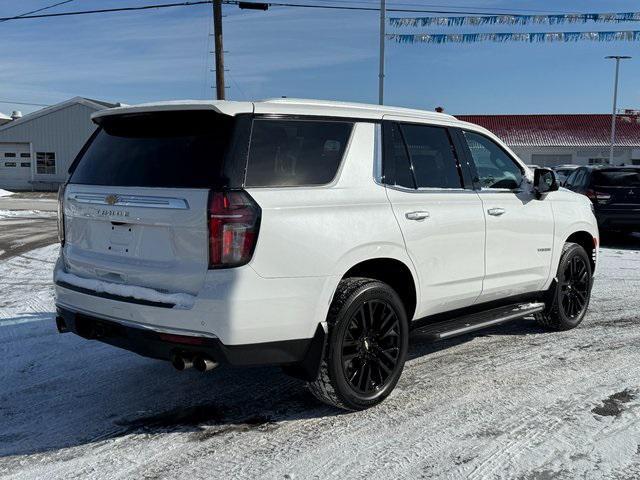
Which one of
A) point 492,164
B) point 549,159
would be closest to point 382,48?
point 492,164

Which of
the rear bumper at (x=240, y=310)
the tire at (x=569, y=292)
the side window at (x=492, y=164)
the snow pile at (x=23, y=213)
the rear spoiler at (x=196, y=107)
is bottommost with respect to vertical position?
the snow pile at (x=23, y=213)

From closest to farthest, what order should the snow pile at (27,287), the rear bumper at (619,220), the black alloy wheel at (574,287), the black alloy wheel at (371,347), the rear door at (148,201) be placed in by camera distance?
the rear door at (148,201) < the black alloy wheel at (371,347) < the black alloy wheel at (574,287) < the snow pile at (27,287) < the rear bumper at (619,220)

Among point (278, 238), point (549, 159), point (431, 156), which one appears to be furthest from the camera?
point (549, 159)

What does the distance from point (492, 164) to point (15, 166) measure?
128 ft

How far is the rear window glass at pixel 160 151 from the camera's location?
12.0 ft

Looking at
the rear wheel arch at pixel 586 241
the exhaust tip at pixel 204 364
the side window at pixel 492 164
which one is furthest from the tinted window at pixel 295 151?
the rear wheel arch at pixel 586 241

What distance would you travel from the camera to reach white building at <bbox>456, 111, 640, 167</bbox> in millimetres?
45281

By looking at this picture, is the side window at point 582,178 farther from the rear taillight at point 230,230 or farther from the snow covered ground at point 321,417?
the rear taillight at point 230,230

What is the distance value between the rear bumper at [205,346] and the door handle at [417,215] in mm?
1033

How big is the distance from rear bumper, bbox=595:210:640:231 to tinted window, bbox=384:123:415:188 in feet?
30.8

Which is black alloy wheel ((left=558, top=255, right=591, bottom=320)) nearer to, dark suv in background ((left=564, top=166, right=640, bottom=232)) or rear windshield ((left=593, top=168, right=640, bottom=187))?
dark suv in background ((left=564, top=166, right=640, bottom=232))

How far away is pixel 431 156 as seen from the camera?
482cm

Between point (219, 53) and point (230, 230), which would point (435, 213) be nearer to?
point (230, 230)

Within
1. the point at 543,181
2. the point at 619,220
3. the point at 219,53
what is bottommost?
the point at 619,220
